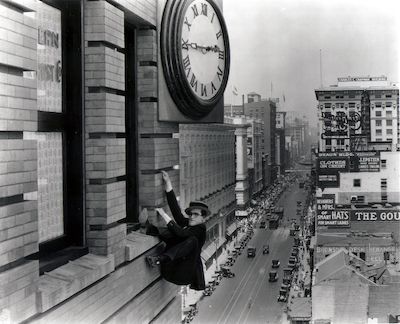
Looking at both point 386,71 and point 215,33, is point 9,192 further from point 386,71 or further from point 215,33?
point 386,71

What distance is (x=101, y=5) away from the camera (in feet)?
13.5

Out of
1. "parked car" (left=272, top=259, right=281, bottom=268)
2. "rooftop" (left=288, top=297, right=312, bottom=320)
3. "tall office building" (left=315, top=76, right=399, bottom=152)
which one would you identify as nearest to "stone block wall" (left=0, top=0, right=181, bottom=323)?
"rooftop" (left=288, top=297, right=312, bottom=320)

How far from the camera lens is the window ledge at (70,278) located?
3.34m

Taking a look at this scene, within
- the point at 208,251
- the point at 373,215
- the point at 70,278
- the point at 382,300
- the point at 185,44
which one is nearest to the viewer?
the point at 70,278

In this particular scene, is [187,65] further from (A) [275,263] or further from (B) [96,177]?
(A) [275,263]

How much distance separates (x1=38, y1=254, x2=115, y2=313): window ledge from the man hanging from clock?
0.84m

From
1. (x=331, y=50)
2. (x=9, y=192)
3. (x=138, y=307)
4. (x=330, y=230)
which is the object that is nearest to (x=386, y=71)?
(x=331, y=50)

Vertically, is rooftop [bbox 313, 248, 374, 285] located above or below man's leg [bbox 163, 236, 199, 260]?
below

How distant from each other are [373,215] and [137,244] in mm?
21530

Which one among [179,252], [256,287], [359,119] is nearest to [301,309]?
[256,287]

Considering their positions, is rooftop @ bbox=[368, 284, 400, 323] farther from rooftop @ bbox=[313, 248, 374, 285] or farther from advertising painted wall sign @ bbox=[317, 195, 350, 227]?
advertising painted wall sign @ bbox=[317, 195, 350, 227]

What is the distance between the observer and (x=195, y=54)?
544 cm

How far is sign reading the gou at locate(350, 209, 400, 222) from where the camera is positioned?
23.2m

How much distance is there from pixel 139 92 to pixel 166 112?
0.32 meters
